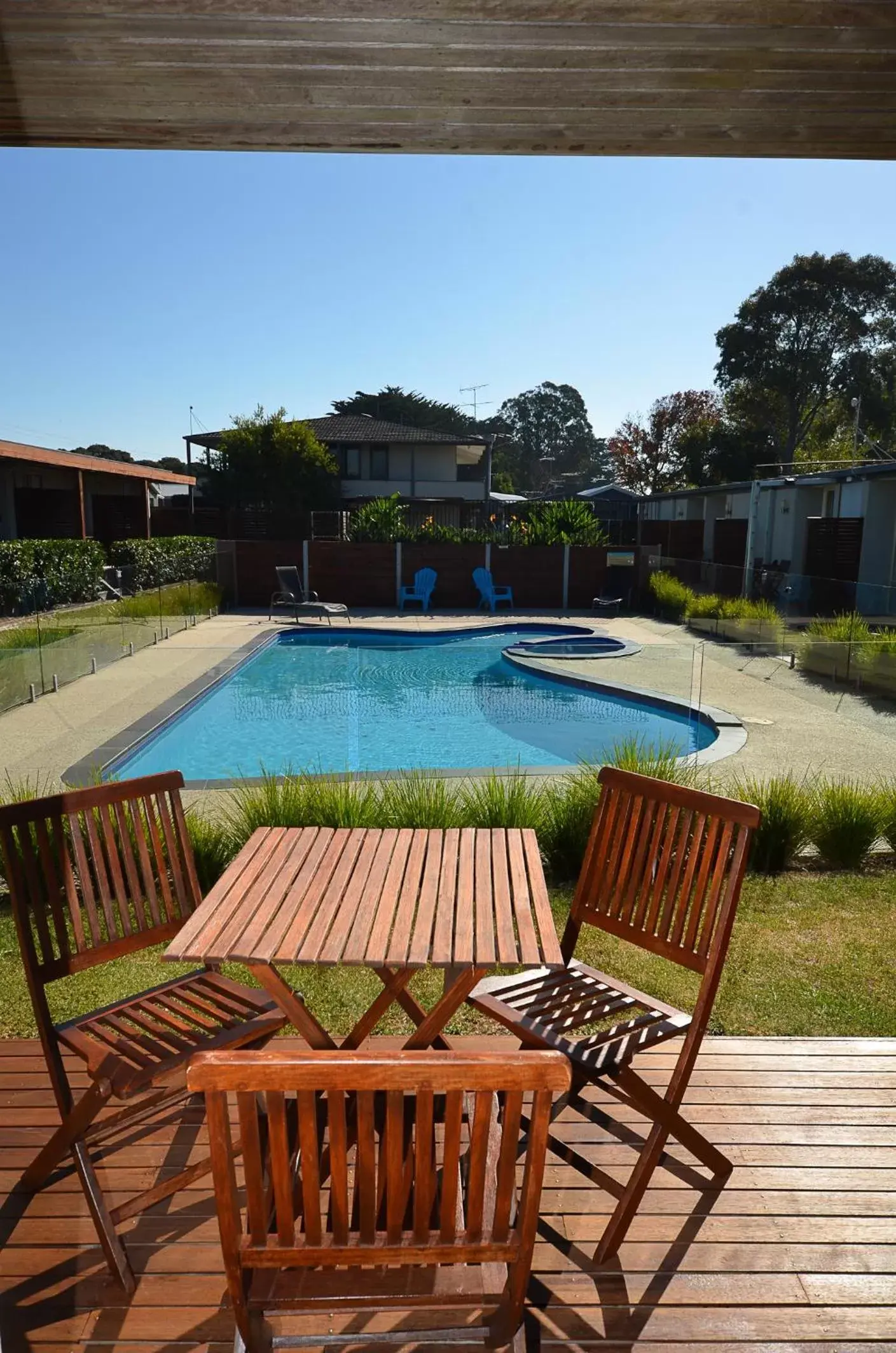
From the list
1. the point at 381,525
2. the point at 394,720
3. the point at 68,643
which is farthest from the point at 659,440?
the point at 394,720

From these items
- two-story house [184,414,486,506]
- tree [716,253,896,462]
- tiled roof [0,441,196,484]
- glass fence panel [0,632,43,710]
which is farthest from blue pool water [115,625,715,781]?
tree [716,253,896,462]

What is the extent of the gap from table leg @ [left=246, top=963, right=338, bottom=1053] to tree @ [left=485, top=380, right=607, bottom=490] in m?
77.9

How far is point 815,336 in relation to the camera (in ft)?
131

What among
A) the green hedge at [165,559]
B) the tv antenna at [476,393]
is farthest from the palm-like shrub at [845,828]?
the tv antenna at [476,393]

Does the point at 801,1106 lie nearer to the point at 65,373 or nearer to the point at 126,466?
the point at 126,466

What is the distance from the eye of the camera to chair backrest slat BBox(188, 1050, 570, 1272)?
3.74 ft

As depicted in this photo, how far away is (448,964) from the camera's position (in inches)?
71.5

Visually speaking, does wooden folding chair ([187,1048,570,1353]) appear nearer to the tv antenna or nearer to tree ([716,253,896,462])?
tree ([716,253,896,462])

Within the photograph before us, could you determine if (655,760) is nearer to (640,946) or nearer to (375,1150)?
(640,946)

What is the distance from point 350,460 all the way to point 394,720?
2903 centimetres

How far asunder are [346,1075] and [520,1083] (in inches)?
8.8

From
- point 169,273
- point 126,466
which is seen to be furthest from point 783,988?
point 169,273

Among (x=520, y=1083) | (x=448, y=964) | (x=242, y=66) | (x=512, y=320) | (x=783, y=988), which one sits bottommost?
(x=783, y=988)

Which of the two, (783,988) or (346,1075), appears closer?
(346,1075)
